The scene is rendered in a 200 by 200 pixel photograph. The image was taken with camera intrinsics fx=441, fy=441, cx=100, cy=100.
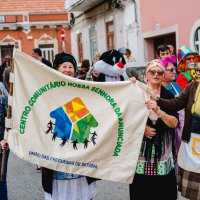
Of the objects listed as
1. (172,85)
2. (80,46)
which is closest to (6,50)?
(80,46)

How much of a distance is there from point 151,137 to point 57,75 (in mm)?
895

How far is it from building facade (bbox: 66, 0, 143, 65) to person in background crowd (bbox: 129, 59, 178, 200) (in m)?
9.98

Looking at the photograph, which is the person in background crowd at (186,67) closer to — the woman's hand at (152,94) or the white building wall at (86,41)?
the woman's hand at (152,94)

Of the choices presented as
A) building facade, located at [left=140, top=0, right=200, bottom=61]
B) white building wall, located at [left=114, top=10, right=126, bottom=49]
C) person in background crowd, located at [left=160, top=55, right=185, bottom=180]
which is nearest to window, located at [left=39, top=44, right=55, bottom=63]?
white building wall, located at [left=114, top=10, right=126, bottom=49]

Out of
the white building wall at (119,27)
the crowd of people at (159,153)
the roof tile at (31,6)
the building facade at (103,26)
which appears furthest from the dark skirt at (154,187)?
the roof tile at (31,6)

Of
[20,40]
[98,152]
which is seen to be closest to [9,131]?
[98,152]

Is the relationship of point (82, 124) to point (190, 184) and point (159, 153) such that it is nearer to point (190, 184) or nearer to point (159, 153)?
point (159, 153)

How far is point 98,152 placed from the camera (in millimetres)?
3438

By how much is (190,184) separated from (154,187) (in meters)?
0.32

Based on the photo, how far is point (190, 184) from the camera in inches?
145

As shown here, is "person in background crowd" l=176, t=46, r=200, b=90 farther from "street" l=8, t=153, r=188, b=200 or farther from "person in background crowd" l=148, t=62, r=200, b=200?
"person in background crowd" l=148, t=62, r=200, b=200

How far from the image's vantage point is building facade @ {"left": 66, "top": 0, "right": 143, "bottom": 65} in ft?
45.8

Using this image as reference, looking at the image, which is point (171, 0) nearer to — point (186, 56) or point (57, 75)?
point (186, 56)

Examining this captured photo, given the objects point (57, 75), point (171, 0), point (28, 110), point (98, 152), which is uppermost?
point (171, 0)
